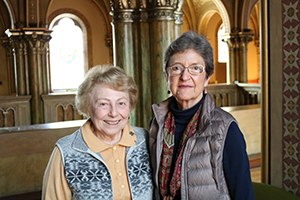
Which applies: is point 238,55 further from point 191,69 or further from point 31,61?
point 191,69

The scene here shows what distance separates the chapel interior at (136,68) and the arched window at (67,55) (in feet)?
0.15

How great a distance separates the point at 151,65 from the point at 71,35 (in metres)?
10.3

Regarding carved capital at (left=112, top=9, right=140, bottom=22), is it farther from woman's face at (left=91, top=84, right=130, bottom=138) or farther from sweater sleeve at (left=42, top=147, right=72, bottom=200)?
sweater sleeve at (left=42, top=147, right=72, bottom=200)

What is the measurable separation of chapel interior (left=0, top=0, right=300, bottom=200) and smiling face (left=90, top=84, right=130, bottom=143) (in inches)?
80.9

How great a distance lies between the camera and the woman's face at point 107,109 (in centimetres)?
200

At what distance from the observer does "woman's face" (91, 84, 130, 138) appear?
200 cm

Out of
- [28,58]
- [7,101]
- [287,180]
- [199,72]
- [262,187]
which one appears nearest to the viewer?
[199,72]

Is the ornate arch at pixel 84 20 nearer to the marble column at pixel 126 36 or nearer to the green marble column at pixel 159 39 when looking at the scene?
the marble column at pixel 126 36

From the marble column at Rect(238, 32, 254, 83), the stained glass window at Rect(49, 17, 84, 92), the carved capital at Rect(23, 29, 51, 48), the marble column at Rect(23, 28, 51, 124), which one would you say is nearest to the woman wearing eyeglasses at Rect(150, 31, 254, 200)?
the marble column at Rect(23, 28, 51, 124)

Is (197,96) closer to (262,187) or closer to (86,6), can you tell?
(262,187)

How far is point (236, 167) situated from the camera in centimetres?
176

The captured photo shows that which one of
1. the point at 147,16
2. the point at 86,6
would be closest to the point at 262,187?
the point at 147,16

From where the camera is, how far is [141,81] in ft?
18.7

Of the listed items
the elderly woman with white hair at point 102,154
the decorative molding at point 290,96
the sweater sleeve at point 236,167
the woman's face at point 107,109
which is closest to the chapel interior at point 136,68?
the decorative molding at point 290,96
